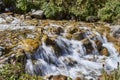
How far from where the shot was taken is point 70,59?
387 inches

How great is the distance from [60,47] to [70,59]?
64cm

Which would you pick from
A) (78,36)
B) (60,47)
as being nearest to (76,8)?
(78,36)

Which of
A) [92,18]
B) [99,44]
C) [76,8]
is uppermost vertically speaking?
[76,8]

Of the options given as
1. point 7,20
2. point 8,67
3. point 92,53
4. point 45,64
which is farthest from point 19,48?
point 7,20

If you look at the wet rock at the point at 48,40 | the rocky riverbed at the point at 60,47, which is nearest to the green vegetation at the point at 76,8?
the rocky riverbed at the point at 60,47

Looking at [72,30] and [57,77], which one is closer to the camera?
[57,77]

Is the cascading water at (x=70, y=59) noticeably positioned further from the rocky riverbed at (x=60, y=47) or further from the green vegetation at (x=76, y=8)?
the green vegetation at (x=76, y=8)

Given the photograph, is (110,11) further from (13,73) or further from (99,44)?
(13,73)

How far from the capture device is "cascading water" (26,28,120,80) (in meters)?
9.05

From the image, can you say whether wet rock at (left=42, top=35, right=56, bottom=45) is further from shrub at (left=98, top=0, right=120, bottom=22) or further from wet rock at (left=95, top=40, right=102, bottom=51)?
shrub at (left=98, top=0, right=120, bottom=22)

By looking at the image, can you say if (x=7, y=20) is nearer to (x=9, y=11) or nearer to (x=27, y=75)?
(x=9, y=11)

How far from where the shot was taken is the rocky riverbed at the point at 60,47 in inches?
355

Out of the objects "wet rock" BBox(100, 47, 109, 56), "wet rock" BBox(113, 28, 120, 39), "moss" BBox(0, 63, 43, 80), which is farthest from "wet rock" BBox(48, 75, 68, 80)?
"wet rock" BBox(113, 28, 120, 39)

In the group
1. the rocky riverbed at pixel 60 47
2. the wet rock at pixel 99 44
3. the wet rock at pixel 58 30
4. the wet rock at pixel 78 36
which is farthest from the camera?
the wet rock at pixel 58 30
